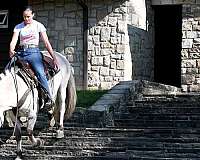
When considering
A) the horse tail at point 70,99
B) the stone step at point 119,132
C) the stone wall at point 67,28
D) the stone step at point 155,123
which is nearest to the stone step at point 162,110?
the stone step at point 155,123

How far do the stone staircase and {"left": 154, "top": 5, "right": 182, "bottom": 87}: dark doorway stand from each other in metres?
6.38

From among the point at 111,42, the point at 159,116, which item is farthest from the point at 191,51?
the point at 159,116

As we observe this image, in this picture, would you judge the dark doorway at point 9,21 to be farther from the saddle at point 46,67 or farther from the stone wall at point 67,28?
the saddle at point 46,67

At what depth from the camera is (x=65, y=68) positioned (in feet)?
29.7

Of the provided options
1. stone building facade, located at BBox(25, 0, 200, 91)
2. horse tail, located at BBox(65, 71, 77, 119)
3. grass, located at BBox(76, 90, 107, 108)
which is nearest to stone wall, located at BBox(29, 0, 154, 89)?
stone building facade, located at BBox(25, 0, 200, 91)

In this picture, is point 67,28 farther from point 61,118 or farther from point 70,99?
point 61,118

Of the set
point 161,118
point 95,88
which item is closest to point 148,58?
point 95,88

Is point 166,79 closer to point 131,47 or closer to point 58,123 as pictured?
point 131,47

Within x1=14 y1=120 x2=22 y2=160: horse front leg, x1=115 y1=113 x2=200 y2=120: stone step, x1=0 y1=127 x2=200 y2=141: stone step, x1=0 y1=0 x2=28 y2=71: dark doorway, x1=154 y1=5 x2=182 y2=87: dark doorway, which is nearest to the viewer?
x1=14 y1=120 x2=22 y2=160: horse front leg

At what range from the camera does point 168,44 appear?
18203 millimetres

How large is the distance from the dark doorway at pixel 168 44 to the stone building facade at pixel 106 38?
1696 mm

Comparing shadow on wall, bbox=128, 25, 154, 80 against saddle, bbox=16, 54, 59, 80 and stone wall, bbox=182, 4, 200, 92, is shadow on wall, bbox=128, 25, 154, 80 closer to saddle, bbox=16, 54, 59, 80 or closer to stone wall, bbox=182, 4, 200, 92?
stone wall, bbox=182, 4, 200, 92

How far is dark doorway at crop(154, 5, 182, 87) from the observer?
58.0ft

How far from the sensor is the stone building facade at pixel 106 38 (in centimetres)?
1496
